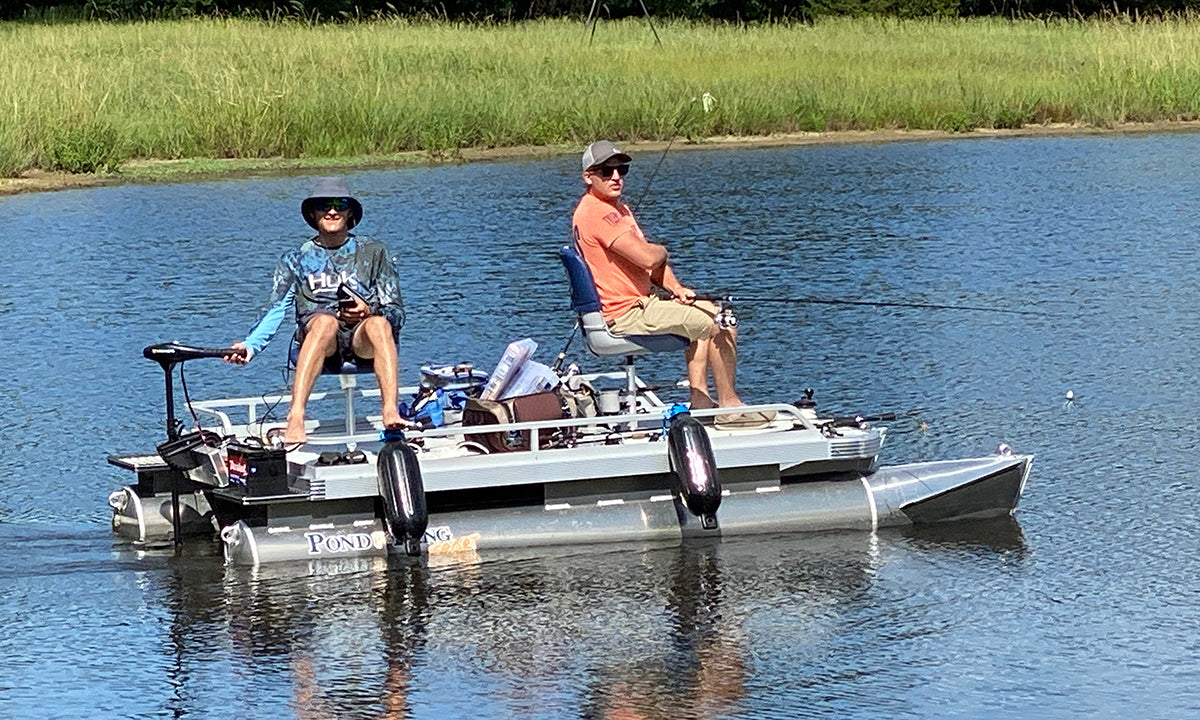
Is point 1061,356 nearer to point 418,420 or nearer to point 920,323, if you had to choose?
point 920,323

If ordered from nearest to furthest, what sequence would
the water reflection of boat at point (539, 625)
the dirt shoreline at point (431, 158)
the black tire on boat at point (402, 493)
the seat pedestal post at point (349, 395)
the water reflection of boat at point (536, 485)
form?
the water reflection of boat at point (539, 625) → the black tire on boat at point (402, 493) → the water reflection of boat at point (536, 485) → the seat pedestal post at point (349, 395) → the dirt shoreline at point (431, 158)

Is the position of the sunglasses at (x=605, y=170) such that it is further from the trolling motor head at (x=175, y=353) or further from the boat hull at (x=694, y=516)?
the trolling motor head at (x=175, y=353)

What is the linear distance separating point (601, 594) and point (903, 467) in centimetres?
164

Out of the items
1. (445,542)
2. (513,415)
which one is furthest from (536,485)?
(445,542)

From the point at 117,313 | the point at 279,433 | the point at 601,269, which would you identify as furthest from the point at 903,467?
the point at 117,313

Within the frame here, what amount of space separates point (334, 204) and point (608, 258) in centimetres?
119

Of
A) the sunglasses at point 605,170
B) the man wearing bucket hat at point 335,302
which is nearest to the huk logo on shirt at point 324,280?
the man wearing bucket hat at point 335,302

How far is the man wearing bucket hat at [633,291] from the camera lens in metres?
8.68

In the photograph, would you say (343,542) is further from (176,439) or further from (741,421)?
(741,421)

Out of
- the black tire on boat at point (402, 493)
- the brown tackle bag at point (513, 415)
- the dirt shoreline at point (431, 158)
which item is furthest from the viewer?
the dirt shoreline at point (431, 158)

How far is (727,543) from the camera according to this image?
27.1 ft

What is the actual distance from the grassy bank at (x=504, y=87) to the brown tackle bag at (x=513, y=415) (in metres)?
14.1

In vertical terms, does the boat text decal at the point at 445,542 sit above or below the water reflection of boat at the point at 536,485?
below

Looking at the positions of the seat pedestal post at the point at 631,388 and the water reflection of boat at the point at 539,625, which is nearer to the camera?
the water reflection of boat at the point at 539,625
